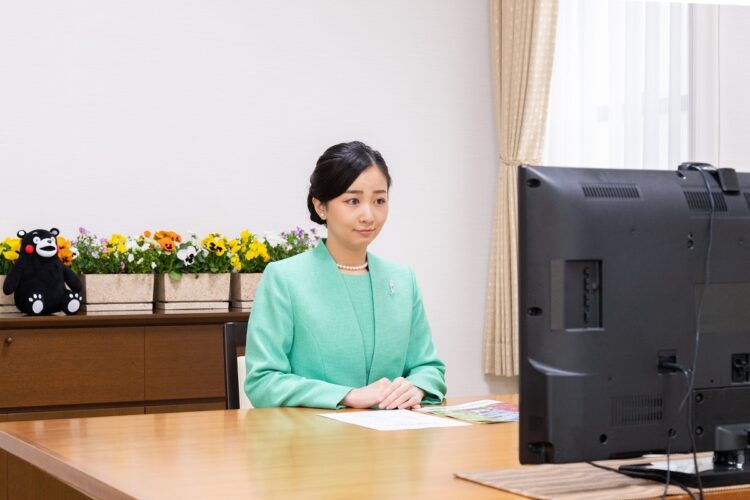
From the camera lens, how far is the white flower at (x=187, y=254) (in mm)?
4188

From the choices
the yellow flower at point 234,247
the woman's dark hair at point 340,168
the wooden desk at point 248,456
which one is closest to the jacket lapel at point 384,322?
the woman's dark hair at point 340,168

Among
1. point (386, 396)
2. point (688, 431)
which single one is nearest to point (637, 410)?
point (688, 431)

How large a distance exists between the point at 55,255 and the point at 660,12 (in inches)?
107

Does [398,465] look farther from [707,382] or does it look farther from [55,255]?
[55,255]

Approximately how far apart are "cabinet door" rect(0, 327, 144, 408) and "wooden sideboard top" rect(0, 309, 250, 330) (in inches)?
1.0

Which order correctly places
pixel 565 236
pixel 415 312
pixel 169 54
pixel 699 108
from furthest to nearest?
pixel 169 54, pixel 699 108, pixel 415 312, pixel 565 236

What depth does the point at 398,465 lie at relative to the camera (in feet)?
6.08

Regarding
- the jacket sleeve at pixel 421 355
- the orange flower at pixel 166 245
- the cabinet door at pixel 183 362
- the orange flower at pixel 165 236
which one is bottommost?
the cabinet door at pixel 183 362

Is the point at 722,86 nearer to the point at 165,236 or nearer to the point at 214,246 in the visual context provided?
the point at 214,246

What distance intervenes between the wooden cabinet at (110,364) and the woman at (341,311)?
4.43ft

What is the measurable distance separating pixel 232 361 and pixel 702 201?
157 cm

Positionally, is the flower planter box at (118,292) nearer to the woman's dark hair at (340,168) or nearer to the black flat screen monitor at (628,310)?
the woman's dark hair at (340,168)

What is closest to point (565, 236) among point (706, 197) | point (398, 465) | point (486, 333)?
point (706, 197)

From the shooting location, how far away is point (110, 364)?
3.99 m
